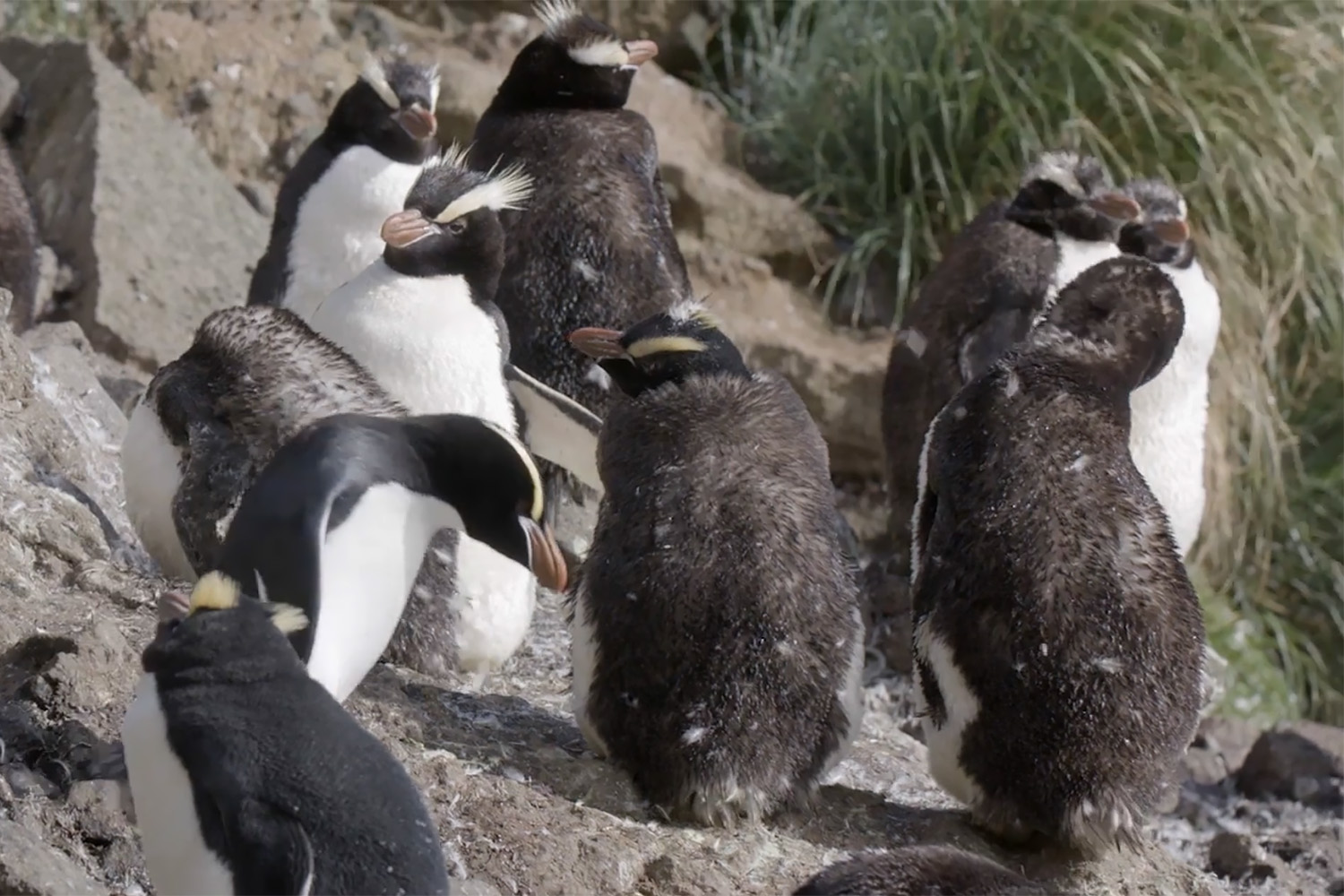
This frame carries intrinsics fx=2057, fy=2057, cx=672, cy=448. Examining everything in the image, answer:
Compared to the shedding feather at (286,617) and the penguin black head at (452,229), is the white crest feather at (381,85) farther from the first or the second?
the shedding feather at (286,617)

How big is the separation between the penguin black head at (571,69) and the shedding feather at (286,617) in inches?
128

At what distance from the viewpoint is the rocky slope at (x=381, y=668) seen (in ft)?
11.8

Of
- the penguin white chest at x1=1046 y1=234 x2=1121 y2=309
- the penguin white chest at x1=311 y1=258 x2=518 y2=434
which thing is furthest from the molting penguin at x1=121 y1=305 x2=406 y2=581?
the penguin white chest at x1=1046 y1=234 x2=1121 y2=309

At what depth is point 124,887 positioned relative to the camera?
3312 millimetres

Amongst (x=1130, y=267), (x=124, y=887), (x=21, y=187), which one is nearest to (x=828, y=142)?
(x=21, y=187)

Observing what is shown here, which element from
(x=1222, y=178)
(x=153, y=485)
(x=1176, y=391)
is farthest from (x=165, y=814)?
(x=1222, y=178)

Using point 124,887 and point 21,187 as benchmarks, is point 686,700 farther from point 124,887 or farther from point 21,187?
point 21,187

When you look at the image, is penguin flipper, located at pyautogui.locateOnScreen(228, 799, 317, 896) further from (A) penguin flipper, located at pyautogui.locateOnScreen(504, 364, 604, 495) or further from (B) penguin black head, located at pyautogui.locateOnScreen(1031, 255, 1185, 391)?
(A) penguin flipper, located at pyautogui.locateOnScreen(504, 364, 604, 495)

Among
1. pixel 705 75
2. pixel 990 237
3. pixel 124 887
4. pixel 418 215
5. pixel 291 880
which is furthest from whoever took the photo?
pixel 705 75

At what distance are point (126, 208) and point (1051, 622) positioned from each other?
13.0 feet

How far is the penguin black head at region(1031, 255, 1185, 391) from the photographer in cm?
427

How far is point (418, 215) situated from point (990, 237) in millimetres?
2250

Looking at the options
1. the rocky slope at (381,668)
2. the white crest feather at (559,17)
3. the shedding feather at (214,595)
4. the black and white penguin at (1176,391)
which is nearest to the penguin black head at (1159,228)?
the black and white penguin at (1176,391)

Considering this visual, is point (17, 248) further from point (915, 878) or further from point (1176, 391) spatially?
point (915, 878)
